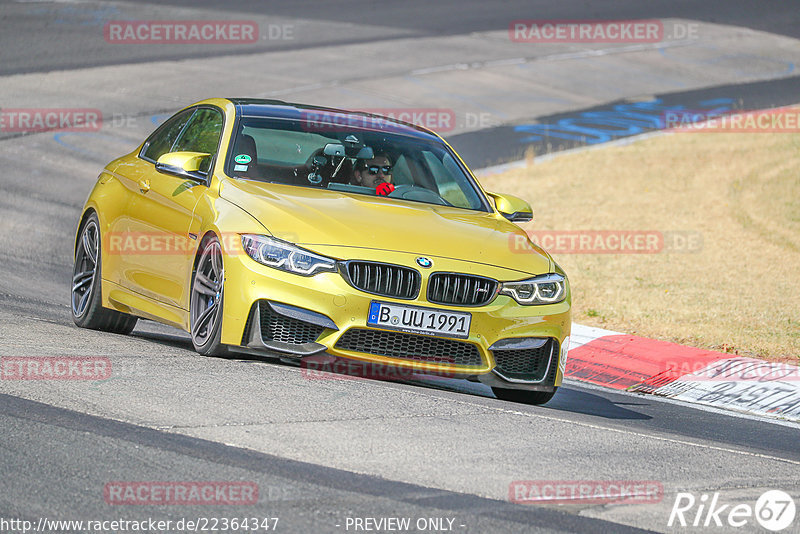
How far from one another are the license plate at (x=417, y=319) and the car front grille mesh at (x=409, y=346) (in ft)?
0.16

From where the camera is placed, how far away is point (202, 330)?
7.61 metres

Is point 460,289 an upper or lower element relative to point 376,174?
lower

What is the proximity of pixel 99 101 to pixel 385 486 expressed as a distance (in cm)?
1835

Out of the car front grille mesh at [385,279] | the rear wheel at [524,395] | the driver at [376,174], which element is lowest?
the rear wheel at [524,395]

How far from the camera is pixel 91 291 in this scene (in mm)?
9086

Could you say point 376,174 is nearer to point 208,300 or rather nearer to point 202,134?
point 202,134

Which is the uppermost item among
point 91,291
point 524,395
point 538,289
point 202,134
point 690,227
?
point 202,134

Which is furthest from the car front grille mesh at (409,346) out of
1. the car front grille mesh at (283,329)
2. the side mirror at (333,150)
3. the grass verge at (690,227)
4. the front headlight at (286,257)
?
the grass verge at (690,227)

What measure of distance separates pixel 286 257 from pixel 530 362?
1594mm

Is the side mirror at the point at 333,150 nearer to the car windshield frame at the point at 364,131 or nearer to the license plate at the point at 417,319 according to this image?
the car windshield frame at the point at 364,131

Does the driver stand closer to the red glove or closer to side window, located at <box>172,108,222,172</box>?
the red glove

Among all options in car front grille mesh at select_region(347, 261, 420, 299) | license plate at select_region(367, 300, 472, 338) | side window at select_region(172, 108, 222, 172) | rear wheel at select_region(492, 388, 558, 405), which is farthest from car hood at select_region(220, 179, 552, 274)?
rear wheel at select_region(492, 388, 558, 405)

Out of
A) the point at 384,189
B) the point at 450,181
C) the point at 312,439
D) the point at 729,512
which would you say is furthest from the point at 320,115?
the point at 729,512

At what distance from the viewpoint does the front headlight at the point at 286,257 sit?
710cm
